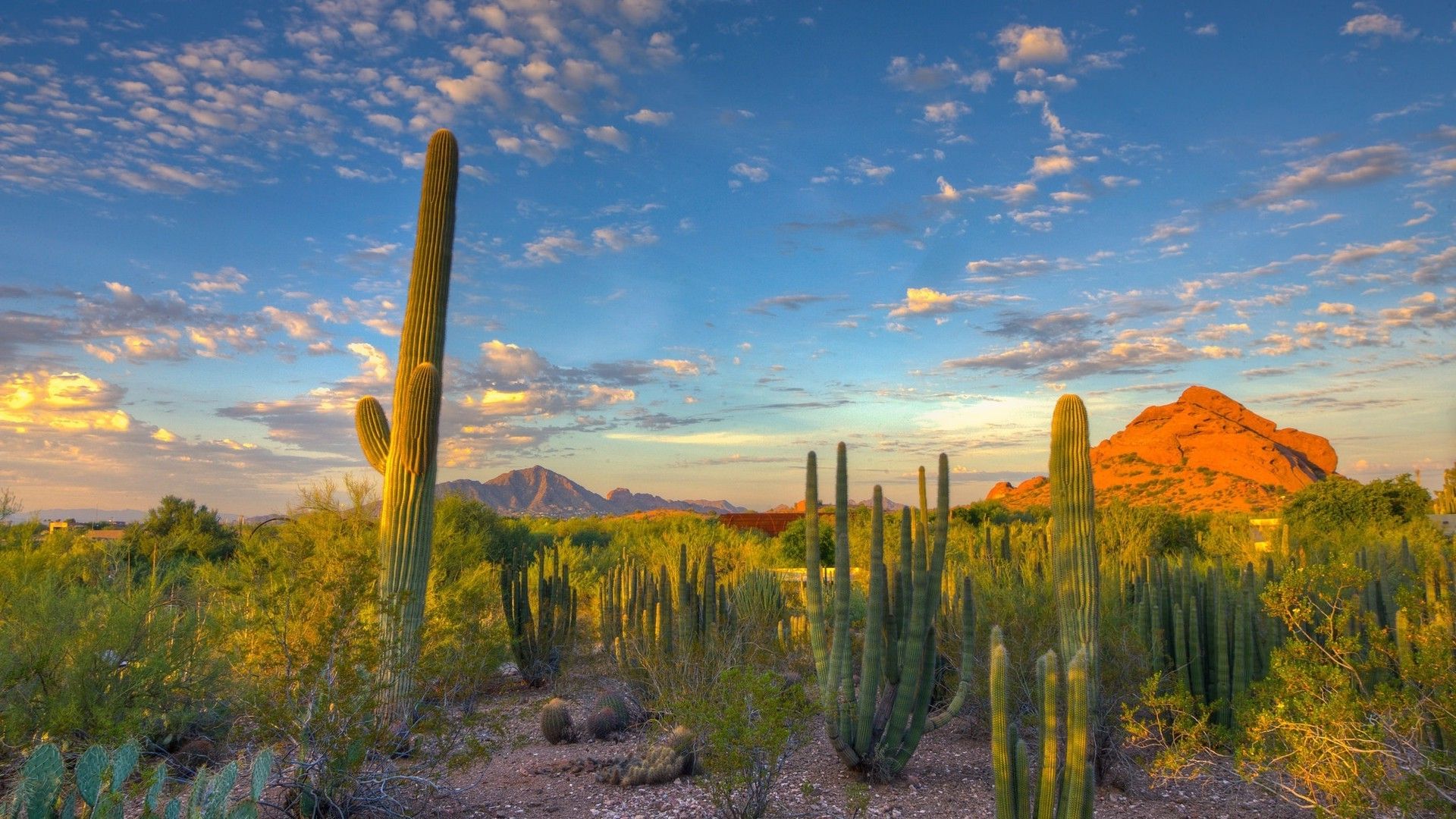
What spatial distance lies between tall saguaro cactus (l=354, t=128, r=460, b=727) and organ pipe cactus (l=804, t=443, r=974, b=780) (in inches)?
122

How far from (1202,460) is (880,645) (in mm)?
60300

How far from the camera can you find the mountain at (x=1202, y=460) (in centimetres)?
5253

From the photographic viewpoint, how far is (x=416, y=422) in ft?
27.4

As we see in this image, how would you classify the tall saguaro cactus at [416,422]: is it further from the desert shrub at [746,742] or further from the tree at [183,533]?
the tree at [183,533]

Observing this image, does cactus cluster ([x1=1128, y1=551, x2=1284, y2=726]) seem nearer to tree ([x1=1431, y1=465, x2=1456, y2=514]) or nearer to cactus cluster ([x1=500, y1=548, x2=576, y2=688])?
cactus cluster ([x1=500, y1=548, x2=576, y2=688])

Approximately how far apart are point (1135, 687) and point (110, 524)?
38873mm

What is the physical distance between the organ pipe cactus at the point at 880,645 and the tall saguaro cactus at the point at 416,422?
3108 mm

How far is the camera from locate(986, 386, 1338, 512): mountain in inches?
2068

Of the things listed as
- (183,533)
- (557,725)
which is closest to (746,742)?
(557,725)

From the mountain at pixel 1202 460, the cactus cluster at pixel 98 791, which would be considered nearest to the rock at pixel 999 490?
the mountain at pixel 1202 460

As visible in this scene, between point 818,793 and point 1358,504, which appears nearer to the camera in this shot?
point 818,793

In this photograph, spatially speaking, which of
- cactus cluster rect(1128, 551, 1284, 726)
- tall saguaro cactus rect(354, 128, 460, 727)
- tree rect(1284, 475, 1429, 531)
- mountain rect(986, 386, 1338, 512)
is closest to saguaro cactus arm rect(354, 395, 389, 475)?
tall saguaro cactus rect(354, 128, 460, 727)

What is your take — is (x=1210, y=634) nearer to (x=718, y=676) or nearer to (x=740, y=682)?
(x=718, y=676)

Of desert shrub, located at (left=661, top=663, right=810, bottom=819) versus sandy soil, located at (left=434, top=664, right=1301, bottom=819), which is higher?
desert shrub, located at (left=661, top=663, right=810, bottom=819)
